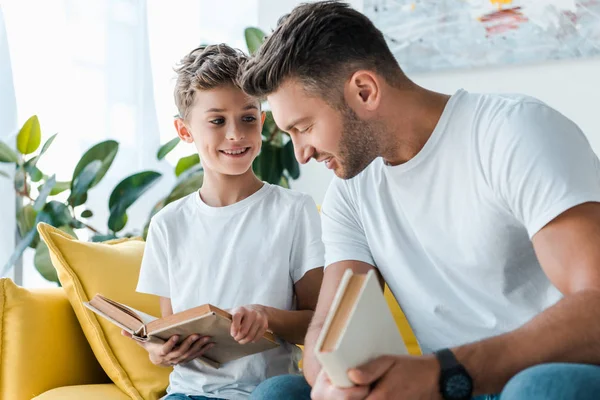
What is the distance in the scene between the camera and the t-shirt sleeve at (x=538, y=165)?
1.13 metres

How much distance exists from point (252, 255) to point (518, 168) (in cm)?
69

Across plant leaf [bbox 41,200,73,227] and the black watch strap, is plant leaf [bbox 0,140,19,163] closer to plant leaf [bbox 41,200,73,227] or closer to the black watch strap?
plant leaf [bbox 41,200,73,227]

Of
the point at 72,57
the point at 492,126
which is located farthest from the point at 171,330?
the point at 72,57

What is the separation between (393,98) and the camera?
4.49 feet

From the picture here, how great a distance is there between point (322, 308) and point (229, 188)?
506 millimetres

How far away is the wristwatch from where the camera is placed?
3.35ft

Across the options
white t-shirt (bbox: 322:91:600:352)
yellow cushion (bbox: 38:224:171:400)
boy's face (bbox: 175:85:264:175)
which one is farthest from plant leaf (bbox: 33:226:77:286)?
white t-shirt (bbox: 322:91:600:352)

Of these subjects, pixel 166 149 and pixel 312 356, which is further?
pixel 166 149

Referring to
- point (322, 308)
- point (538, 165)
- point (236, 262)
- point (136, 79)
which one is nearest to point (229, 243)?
point (236, 262)

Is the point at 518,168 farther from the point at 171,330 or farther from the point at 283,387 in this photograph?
the point at 171,330

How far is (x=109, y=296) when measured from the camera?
195 centimetres

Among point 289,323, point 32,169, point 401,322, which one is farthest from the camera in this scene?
point 32,169

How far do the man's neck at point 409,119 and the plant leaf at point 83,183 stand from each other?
1.48 meters

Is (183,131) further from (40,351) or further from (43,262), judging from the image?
(43,262)
